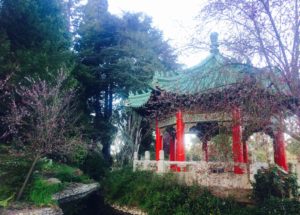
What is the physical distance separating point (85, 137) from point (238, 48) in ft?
44.4

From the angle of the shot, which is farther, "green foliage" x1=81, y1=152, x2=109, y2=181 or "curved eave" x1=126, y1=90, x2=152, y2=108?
"green foliage" x1=81, y1=152, x2=109, y2=181

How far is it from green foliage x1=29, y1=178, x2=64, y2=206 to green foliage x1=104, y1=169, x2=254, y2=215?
9.96 feet

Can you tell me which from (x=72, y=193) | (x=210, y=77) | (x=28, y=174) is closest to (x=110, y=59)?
(x=72, y=193)

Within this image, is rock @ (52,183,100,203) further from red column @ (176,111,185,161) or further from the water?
red column @ (176,111,185,161)

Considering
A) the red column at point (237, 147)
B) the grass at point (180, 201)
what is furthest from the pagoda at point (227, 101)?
the grass at point (180, 201)

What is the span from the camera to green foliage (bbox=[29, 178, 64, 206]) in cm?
841

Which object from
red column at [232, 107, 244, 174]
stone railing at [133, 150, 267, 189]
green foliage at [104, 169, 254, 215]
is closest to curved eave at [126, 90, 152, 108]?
green foliage at [104, 169, 254, 215]

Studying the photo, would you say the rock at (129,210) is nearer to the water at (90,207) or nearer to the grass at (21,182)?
the water at (90,207)

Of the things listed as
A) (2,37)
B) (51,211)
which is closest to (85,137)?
(2,37)

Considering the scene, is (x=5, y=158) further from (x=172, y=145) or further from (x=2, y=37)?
(x=172, y=145)

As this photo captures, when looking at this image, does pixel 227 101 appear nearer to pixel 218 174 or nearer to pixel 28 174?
pixel 218 174

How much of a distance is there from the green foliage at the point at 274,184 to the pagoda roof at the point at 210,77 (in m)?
2.47

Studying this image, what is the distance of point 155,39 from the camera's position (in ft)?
73.8

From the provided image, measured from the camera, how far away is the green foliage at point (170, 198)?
8141 mm
